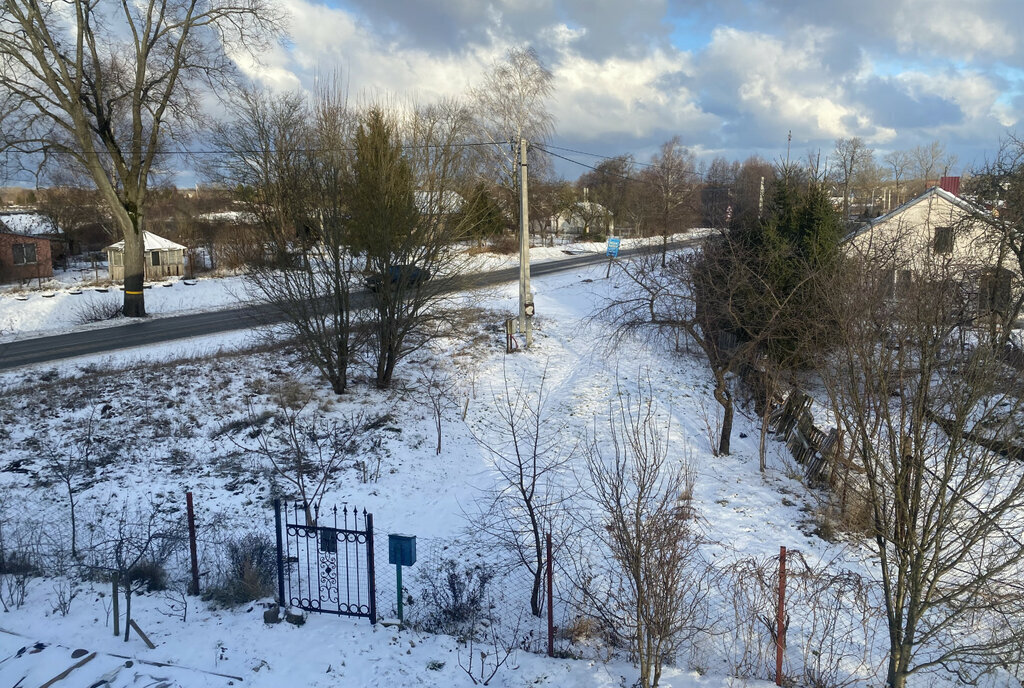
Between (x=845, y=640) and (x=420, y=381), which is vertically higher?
(x=420, y=381)

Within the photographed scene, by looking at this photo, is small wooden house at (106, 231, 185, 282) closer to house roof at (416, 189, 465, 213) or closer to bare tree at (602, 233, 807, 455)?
house roof at (416, 189, 465, 213)

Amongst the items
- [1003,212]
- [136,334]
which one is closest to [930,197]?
[1003,212]

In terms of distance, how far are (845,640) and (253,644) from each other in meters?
6.45

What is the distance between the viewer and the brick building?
132ft

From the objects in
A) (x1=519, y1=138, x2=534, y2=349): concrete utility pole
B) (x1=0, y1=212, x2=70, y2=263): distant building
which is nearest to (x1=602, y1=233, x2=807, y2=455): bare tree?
(x1=519, y1=138, x2=534, y2=349): concrete utility pole

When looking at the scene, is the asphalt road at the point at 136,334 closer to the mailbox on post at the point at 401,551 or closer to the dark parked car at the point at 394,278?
the dark parked car at the point at 394,278

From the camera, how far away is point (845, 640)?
7535 mm

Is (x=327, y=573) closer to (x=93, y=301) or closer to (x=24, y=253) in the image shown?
(x=93, y=301)

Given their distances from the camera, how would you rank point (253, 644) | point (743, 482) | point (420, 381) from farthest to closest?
point (420, 381) < point (743, 482) < point (253, 644)

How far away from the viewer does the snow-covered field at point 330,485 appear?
6.62m

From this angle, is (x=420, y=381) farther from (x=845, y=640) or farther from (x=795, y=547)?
(x=845, y=640)

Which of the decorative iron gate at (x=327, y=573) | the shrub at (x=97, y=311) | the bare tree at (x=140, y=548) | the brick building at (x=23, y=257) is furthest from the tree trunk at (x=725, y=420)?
the brick building at (x=23, y=257)

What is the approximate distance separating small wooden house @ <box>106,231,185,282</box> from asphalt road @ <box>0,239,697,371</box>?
1751 centimetres

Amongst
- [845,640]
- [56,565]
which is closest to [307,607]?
[56,565]
